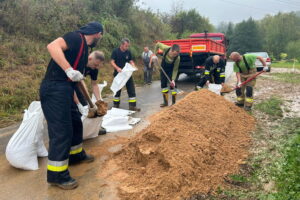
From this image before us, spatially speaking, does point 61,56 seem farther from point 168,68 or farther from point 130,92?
point 168,68

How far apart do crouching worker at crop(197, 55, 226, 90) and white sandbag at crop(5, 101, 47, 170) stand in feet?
16.2

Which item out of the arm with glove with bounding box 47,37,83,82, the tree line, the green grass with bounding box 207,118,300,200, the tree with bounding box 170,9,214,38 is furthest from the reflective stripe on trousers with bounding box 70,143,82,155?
the tree with bounding box 170,9,214,38

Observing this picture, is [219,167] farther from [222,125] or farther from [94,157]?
[94,157]

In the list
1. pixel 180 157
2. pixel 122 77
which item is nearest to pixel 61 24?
pixel 122 77

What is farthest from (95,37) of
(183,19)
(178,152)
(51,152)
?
(183,19)

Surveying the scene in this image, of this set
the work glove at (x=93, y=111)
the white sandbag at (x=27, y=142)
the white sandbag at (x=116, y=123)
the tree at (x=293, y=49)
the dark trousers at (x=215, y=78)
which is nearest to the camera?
the white sandbag at (x=27, y=142)

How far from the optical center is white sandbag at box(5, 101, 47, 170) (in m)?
3.26

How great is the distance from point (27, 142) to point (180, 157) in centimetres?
204

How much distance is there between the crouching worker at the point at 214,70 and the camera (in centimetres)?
717

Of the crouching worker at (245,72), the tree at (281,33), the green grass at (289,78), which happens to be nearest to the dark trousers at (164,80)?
the crouching worker at (245,72)

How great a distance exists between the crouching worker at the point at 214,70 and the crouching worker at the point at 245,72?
0.55 metres

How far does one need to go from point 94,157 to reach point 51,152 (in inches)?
38.6

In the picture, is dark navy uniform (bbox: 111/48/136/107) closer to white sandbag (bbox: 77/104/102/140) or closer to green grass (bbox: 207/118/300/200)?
white sandbag (bbox: 77/104/102/140)

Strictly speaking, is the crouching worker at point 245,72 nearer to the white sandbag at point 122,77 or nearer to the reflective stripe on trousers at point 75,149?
the white sandbag at point 122,77
